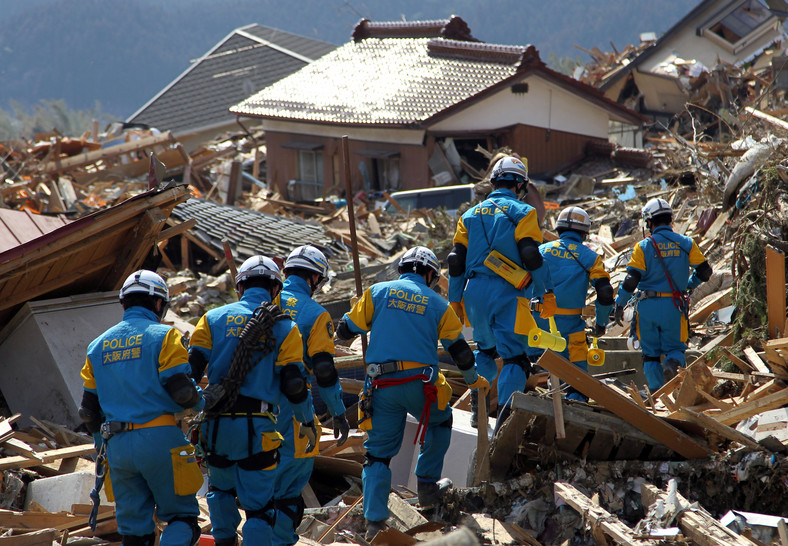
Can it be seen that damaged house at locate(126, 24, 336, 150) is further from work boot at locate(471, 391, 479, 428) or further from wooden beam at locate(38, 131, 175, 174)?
work boot at locate(471, 391, 479, 428)

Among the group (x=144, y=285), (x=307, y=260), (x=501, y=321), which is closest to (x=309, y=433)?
(x=307, y=260)

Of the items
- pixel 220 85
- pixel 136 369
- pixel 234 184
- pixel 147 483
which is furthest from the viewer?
pixel 220 85

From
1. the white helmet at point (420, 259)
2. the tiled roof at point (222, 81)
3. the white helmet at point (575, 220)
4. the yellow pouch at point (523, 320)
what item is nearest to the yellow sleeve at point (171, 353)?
the white helmet at point (420, 259)

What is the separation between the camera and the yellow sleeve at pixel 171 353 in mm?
4965

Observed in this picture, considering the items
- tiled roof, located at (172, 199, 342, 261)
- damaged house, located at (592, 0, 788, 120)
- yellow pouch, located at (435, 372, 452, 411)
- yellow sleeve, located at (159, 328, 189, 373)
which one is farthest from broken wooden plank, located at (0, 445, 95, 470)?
damaged house, located at (592, 0, 788, 120)

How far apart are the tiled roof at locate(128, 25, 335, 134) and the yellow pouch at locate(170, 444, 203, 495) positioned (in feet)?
102

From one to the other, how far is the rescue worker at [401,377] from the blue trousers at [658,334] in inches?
114

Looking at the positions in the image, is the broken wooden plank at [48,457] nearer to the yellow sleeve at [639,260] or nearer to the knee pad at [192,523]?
the knee pad at [192,523]

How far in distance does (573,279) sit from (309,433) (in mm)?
3268

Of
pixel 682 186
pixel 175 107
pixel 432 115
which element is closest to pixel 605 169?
pixel 432 115

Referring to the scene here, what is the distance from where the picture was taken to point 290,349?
17.2ft

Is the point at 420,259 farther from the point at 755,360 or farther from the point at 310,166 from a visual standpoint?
the point at 310,166

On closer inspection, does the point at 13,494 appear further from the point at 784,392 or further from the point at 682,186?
the point at 682,186

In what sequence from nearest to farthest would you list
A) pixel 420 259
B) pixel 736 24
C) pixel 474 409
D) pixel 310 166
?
1. pixel 420 259
2. pixel 474 409
3. pixel 310 166
4. pixel 736 24
